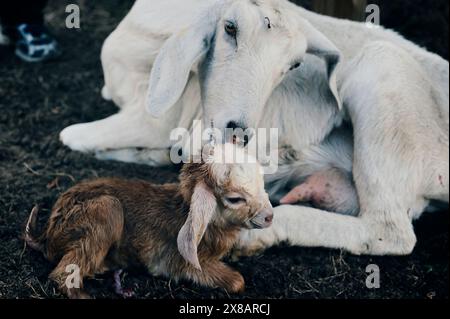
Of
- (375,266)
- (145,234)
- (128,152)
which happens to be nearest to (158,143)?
(128,152)

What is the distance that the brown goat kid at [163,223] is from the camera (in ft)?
11.3

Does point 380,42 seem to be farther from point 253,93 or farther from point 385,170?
point 253,93

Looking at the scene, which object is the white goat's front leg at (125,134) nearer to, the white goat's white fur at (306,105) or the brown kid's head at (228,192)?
the white goat's white fur at (306,105)

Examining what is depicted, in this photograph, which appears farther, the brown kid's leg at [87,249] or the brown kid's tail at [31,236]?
the brown kid's tail at [31,236]

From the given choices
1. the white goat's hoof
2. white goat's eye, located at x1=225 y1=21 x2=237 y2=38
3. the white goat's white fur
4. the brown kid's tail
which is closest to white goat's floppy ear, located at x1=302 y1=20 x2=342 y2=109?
the white goat's white fur

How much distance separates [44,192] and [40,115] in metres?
0.96

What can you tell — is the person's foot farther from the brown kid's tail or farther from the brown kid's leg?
the brown kid's leg

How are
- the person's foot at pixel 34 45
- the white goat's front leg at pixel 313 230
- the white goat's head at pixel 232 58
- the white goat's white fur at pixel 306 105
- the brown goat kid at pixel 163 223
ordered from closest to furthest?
the brown goat kid at pixel 163 223, the white goat's head at pixel 232 58, the white goat's white fur at pixel 306 105, the white goat's front leg at pixel 313 230, the person's foot at pixel 34 45

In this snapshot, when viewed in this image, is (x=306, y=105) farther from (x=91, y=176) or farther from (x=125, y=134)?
(x=91, y=176)

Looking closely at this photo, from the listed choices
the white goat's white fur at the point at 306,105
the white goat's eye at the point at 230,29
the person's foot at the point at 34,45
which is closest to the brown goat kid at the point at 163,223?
the white goat's white fur at the point at 306,105

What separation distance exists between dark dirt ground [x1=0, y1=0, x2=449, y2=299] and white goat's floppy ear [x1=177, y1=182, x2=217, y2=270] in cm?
46

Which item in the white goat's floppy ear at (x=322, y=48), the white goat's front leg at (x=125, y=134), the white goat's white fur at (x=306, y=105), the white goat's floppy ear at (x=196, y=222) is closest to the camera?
the white goat's floppy ear at (x=196, y=222)

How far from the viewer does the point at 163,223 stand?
369 centimetres
